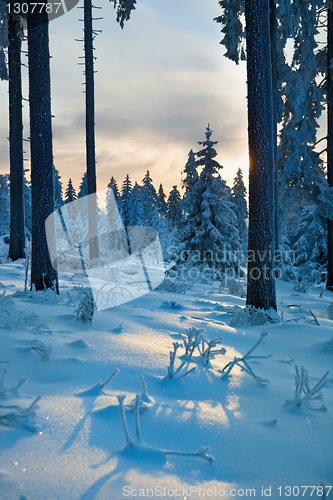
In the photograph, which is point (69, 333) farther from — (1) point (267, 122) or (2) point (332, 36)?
(2) point (332, 36)

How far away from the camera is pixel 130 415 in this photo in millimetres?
1568

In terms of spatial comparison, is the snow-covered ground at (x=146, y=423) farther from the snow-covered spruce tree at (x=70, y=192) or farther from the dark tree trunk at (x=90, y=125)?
the snow-covered spruce tree at (x=70, y=192)

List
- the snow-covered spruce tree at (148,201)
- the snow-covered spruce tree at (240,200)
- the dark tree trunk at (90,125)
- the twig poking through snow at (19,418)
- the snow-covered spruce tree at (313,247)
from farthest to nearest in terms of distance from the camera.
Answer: the snow-covered spruce tree at (148,201) < the snow-covered spruce tree at (240,200) < the snow-covered spruce tree at (313,247) < the dark tree trunk at (90,125) < the twig poking through snow at (19,418)

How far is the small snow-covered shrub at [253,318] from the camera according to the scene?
421 centimetres

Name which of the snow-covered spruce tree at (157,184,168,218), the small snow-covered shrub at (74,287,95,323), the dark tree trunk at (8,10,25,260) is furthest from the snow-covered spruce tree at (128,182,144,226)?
the small snow-covered shrub at (74,287,95,323)

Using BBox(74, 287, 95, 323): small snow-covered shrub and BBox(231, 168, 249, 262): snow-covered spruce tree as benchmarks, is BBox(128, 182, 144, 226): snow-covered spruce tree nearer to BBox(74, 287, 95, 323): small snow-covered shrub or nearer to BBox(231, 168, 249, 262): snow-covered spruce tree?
BBox(231, 168, 249, 262): snow-covered spruce tree

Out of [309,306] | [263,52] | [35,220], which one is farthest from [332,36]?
[35,220]

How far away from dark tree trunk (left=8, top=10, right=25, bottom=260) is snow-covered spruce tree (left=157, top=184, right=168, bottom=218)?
57342 mm

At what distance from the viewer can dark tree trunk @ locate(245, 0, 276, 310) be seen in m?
4.87

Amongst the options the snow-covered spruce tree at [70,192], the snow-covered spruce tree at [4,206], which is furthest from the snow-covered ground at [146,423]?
the snow-covered spruce tree at [70,192]

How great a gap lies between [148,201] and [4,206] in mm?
29974

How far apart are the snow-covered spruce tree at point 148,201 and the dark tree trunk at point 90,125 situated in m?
37.5

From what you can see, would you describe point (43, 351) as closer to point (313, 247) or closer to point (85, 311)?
point (85, 311)

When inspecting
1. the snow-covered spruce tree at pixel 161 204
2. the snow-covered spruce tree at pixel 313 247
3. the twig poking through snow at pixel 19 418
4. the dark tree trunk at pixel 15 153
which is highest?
the snow-covered spruce tree at pixel 161 204
